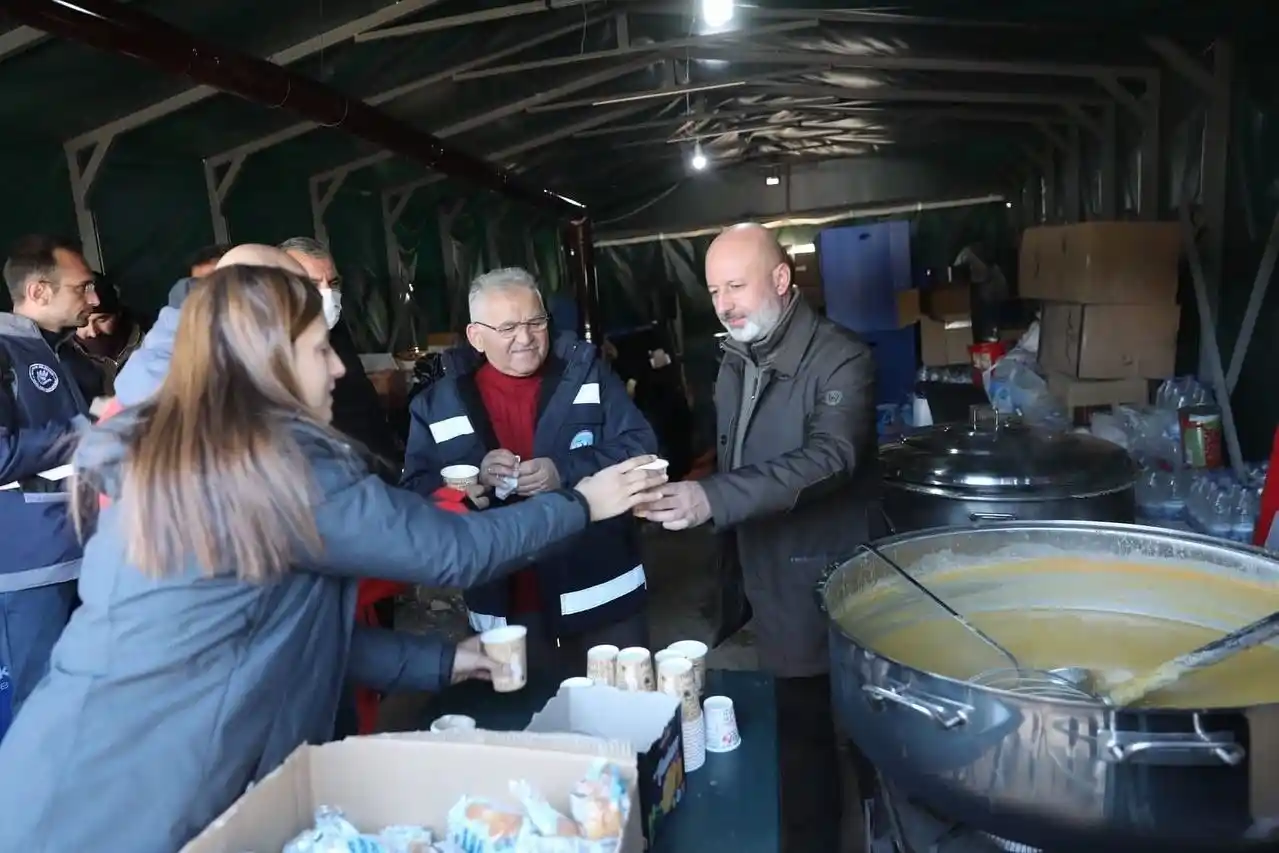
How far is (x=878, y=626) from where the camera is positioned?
5.65 feet

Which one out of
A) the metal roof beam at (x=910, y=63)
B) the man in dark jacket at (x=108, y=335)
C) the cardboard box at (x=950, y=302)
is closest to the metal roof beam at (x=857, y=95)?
the metal roof beam at (x=910, y=63)

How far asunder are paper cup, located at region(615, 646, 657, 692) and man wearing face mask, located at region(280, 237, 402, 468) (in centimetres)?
155

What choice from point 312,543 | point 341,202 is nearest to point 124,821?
point 312,543

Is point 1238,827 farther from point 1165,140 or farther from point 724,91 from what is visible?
point 724,91

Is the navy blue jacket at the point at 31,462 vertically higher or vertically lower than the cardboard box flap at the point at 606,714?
higher

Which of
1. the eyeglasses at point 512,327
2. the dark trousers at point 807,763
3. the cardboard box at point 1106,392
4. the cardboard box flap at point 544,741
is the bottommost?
the dark trousers at point 807,763

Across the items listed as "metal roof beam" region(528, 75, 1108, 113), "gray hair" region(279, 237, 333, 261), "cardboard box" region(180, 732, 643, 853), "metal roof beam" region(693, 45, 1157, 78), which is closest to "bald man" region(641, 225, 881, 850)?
"cardboard box" region(180, 732, 643, 853)

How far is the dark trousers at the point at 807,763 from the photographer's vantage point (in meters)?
2.38

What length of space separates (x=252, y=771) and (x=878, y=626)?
1.07 metres

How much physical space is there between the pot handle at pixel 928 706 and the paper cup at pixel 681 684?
321mm

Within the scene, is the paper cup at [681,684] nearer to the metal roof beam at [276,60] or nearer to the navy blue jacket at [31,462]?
the navy blue jacket at [31,462]

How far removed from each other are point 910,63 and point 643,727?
513 cm

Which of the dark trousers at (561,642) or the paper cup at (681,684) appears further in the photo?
the dark trousers at (561,642)

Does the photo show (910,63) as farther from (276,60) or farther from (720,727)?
(720,727)
